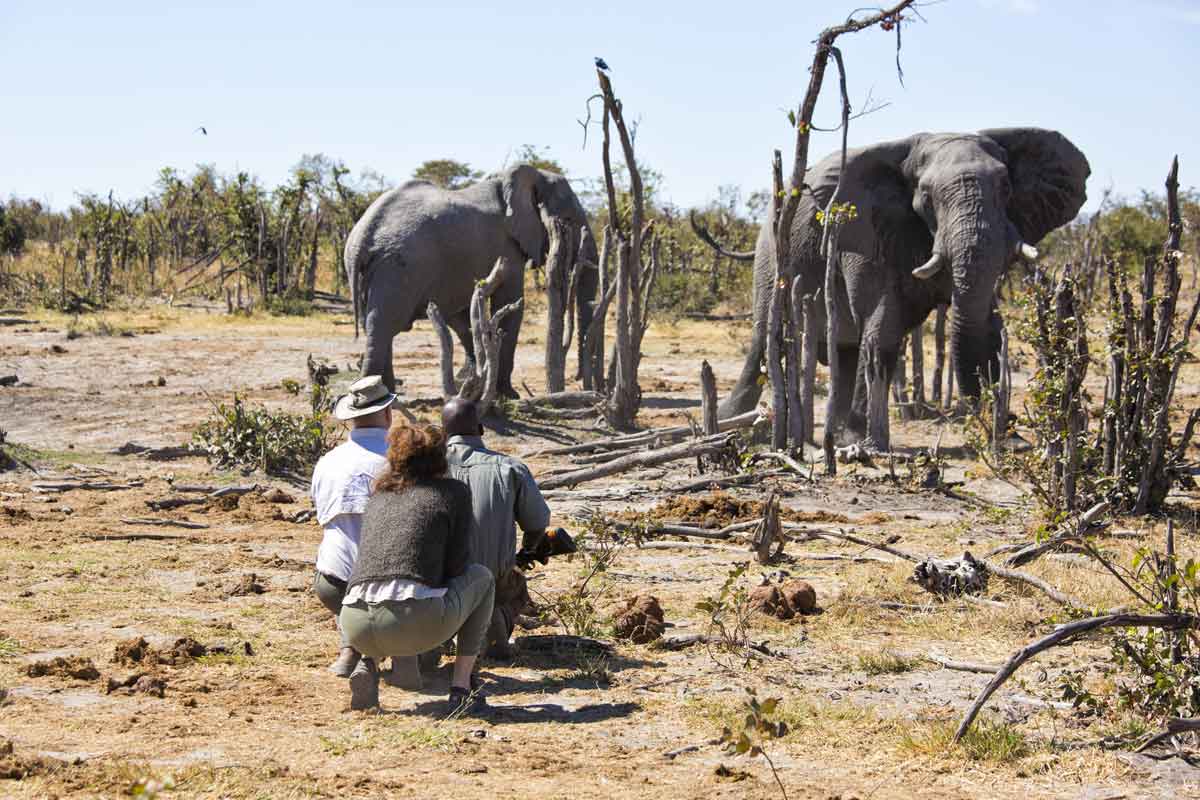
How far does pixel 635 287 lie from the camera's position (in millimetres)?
13844

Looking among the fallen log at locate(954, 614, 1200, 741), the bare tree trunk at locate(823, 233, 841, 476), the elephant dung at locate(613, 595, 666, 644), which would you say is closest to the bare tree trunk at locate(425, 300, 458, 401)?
the bare tree trunk at locate(823, 233, 841, 476)

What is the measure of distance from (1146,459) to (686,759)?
5387 mm

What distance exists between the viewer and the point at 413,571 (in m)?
5.48

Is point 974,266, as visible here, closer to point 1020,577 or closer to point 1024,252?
point 1024,252

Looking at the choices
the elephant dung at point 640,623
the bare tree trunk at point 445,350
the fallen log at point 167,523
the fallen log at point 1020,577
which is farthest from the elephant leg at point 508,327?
the elephant dung at point 640,623

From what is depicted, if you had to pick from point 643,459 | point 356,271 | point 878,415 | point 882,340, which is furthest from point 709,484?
point 356,271

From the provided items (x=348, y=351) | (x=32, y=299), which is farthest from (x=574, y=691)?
(x=32, y=299)

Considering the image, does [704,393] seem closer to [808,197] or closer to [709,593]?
[808,197]

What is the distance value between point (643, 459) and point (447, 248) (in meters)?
5.67

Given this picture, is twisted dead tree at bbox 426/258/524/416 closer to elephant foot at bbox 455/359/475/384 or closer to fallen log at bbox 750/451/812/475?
elephant foot at bbox 455/359/475/384

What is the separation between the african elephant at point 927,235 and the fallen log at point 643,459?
159 cm

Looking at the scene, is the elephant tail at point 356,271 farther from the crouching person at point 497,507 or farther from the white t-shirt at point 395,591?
the white t-shirt at point 395,591

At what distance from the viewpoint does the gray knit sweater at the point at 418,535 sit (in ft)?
18.0

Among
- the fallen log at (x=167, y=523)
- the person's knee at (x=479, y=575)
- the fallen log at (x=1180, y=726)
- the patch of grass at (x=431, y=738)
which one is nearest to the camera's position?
the fallen log at (x=1180, y=726)
